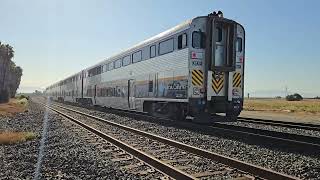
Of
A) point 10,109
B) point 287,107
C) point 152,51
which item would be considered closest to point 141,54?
point 152,51

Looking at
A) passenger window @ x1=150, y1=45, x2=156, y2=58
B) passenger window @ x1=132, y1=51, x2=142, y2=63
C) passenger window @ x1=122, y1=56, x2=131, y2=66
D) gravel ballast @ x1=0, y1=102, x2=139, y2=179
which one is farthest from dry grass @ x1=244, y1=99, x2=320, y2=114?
gravel ballast @ x1=0, y1=102, x2=139, y2=179

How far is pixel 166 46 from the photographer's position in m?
18.3

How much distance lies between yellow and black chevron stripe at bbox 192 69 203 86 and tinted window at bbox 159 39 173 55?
7.35ft

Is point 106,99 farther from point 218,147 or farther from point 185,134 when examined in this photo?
point 218,147

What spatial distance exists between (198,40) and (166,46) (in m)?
2.37

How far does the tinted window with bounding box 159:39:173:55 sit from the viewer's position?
1783 cm

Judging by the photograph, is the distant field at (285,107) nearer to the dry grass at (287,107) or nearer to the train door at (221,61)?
the dry grass at (287,107)

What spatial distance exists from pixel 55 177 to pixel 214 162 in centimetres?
336

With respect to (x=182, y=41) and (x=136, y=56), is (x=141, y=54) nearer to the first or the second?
(x=136, y=56)

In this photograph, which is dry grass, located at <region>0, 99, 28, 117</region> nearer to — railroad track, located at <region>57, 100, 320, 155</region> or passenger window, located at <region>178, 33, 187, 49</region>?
passenger window, located at <region>178, 33, 187, 49</region>

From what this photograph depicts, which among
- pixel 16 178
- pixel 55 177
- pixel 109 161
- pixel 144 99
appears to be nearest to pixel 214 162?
pixel 109 161

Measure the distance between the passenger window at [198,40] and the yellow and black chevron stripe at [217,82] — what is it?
4.30 ft

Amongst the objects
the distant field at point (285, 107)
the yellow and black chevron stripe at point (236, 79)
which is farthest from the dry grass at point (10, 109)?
the distant field at point (285, 107)

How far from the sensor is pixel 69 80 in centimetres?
5769
